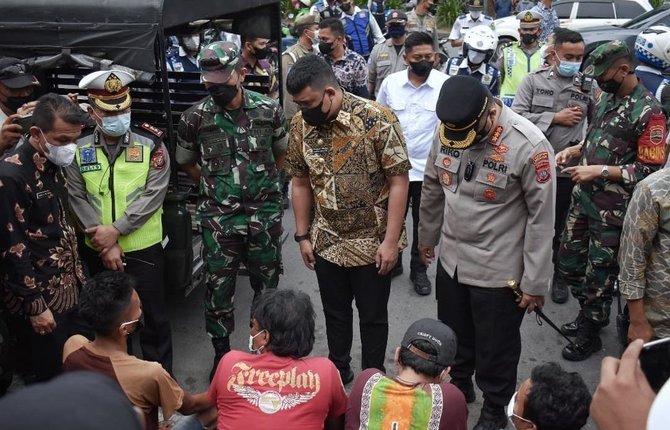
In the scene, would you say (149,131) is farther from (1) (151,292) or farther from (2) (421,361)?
(2) (421,361)

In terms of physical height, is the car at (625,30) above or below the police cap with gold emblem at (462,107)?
below

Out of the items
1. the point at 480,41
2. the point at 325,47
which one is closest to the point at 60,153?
the point at 325,47

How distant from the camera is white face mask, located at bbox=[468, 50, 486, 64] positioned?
20.2ft

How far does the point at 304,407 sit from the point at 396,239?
1.36 metres

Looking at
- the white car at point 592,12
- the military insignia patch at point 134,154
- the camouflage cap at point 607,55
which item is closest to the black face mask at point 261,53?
the military insignia patch at point 134,154

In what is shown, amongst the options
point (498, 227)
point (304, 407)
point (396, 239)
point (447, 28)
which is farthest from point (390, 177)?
point (447, 28)

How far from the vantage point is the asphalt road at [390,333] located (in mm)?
4371

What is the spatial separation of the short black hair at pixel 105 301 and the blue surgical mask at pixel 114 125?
3.36 ft

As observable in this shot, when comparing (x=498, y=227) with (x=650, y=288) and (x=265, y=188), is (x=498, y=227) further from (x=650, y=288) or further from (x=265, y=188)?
(x=265, y=188)

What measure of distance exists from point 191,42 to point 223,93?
2.62 m

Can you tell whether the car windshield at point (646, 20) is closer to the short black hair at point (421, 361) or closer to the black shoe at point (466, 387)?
the black shoe at point (466, 387)

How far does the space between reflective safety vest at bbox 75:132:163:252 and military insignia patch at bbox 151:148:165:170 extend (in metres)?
0.03

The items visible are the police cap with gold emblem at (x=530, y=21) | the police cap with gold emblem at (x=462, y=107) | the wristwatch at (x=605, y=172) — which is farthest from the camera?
the police cap with gold emblem at (x=530, y=21)

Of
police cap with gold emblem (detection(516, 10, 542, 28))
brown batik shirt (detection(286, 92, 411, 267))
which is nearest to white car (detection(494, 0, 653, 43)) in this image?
police cap with gold emblem (detection(516, 10, 542, 28))
